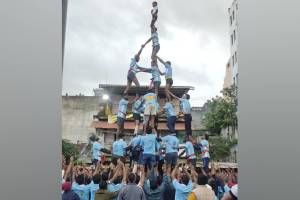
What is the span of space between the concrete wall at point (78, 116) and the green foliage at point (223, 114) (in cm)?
1117

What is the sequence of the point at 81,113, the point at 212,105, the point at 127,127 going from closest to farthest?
the point at 127,127, the point at 212,105, the point at 81,113

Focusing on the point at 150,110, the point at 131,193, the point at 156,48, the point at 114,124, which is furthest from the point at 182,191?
the point at 114,124

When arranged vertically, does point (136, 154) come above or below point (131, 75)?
below

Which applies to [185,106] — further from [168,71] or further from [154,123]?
[168,71]

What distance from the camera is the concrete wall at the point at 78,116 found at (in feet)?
115

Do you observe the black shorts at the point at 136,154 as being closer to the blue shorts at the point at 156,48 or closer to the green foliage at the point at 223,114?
the blue shorts at the point at 156,48

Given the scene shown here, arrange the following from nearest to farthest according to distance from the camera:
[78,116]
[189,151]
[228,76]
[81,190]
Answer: [81,190]
[189,151]
[78,116]
[228,76]

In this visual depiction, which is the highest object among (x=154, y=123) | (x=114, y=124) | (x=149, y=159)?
(x=154, y=123)

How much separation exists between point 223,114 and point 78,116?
13720 mm

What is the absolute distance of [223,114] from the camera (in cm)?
2714
